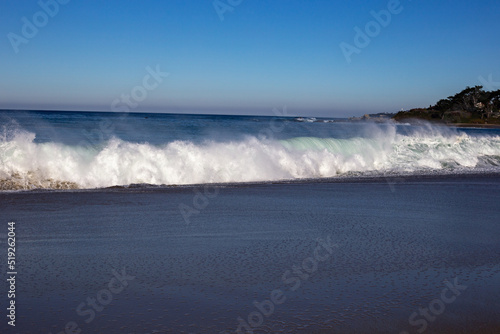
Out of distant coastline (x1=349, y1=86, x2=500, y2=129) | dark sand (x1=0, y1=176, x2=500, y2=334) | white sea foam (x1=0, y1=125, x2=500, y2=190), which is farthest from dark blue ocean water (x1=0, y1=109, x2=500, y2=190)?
distant coastline (x1=349, y1=86, x2=500, y2=129)

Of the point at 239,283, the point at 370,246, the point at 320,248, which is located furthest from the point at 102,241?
the point at 370,246

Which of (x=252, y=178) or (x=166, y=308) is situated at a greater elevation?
(x=252, y=178)

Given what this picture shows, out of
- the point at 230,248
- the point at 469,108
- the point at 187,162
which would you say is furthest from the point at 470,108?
the point at 230,248

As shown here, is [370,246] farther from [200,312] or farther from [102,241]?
[102,241]

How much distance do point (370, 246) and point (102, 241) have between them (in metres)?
3.82

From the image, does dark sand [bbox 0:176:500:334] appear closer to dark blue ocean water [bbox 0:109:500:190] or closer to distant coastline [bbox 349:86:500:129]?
dark blue ocean water [bbox 0:109:500:190]

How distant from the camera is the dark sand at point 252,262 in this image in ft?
14.9

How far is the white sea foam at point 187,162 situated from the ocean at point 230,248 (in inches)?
2.3

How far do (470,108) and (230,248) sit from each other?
11521 centimetres

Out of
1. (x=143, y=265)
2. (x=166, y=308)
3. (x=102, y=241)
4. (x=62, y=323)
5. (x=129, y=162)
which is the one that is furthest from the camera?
(x=129, y=162)

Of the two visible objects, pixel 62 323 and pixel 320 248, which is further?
pixel 320 248

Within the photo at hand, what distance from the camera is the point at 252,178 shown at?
15.5m

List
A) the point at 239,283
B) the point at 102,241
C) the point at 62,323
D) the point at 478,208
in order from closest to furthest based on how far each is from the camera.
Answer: the point at 62,323
the point at 239,283
the point at 102,241
the point at 478,208

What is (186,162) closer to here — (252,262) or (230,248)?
(230,248)
